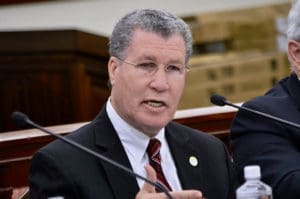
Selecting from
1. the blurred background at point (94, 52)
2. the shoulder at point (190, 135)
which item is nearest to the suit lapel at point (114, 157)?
the shoulder at point (190, 135)

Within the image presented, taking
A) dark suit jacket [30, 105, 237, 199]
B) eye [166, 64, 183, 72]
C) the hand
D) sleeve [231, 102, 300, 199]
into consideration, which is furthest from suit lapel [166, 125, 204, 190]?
the hand

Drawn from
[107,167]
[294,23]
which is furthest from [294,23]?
[107,167]

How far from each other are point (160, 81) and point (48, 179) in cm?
37

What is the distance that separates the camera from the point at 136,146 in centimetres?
274

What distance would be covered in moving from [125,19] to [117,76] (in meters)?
0.15

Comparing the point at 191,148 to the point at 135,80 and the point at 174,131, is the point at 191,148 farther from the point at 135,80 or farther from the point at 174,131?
the point at 135,80

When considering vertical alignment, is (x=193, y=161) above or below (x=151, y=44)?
below

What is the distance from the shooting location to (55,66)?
16.5 feet

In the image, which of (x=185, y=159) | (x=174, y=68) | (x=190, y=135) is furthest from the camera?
(x=190, y=135)

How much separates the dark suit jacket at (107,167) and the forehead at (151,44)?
22 centimetres

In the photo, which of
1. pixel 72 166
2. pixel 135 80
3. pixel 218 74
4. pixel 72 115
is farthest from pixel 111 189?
pixel 218 74

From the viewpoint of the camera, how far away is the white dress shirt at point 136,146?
2.72 meters

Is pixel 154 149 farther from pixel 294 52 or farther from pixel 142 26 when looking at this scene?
pixel 294 52

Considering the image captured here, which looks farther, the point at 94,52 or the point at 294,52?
the point at 94,52
